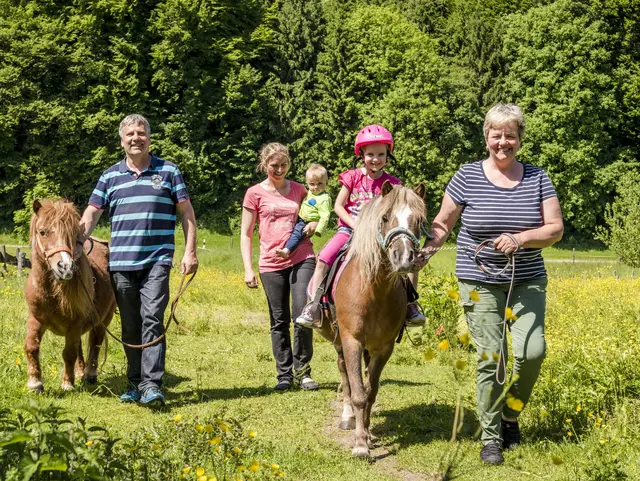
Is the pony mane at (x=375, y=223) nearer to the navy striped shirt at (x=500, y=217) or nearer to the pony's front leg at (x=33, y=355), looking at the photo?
the navy striped shirt at (x=500, y=217)

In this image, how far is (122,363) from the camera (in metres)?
8.74

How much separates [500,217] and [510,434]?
Result: 1.64 metres

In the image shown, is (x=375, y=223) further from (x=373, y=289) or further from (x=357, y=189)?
(x=357, y=189)

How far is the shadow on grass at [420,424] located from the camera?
6.20 meters

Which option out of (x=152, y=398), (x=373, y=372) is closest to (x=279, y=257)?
(x=152, y=398)

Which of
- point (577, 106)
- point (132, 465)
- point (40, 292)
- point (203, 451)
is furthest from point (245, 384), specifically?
point (577, 106)

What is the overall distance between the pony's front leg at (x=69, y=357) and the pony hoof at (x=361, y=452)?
296cm

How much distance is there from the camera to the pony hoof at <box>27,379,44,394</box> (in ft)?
22.2

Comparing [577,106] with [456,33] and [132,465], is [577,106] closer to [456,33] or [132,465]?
[456,33]

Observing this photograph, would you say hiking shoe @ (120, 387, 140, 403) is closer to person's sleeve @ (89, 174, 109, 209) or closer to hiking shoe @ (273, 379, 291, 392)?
hiking shoe @ (273, 379, 291, 392)

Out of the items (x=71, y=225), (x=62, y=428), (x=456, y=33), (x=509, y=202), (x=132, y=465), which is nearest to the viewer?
(x=132, y=465)

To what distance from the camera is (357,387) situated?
582 centimetres

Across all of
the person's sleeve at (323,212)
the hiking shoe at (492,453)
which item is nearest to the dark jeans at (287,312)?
the person's sleeve at (323,212)

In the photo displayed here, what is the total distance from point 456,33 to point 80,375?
46542 mm
